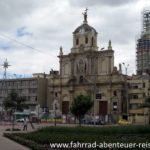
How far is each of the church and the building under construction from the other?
12.3 m

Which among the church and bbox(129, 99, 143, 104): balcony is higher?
the church

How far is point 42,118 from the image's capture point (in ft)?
297

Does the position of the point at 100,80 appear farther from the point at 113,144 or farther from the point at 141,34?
the point at 113,144

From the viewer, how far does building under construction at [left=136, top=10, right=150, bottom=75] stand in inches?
3979

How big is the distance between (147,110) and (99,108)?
15.1 m

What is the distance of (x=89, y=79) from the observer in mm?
95188

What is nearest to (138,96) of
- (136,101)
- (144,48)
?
(136,101)

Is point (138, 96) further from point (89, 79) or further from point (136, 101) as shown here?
point (89, 79)

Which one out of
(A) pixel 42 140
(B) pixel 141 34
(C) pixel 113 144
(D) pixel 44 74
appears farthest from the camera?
(D) pixel 44 74

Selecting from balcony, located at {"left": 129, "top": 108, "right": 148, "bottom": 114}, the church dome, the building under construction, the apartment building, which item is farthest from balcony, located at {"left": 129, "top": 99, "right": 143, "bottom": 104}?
the church dome

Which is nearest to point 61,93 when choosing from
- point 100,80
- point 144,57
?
point 100,80

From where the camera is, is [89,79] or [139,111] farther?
[89,79]

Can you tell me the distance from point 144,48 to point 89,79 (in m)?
20.2

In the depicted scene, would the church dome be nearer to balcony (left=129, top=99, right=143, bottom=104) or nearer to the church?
the church
